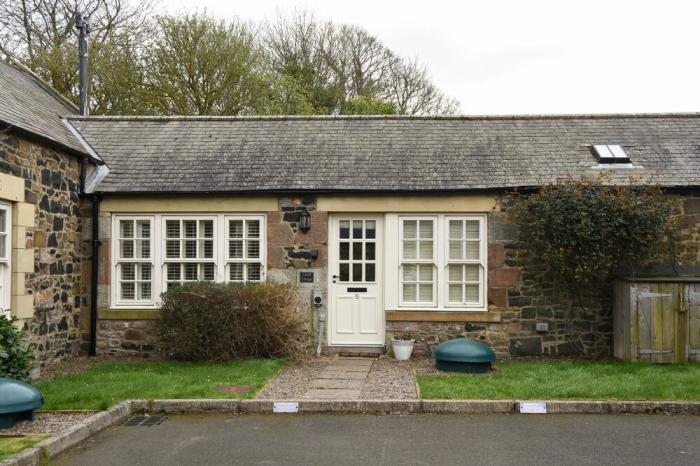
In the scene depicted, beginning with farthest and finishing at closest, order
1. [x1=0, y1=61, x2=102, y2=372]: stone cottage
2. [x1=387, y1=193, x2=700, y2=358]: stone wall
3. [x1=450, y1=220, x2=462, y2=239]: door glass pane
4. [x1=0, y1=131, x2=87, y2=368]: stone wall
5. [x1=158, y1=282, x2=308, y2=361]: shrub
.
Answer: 1. [x1=450, y1=220, x2=462, y2=239]: door glass pane
2. [x1=387, y1=193, x2=700, y2=358]: stone wall
3. [x1=158, y1=282, x2=308, y2=361]: shrub
4. [x1=0, y1=131, x2=87, y2=368]: stone wall
5. [x1=0, y1=61, x2=102, y2=372]: stone cottage

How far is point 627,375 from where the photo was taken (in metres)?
8.94

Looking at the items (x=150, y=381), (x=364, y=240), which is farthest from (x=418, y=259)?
(x=150, y=381)

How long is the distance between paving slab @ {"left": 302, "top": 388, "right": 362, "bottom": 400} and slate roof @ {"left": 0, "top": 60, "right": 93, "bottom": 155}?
538 centimetres

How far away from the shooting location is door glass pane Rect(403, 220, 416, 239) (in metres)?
11.3

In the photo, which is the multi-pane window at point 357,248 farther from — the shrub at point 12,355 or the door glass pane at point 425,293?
the shrub at point 12,355

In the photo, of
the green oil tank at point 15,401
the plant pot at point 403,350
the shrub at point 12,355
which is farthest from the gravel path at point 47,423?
the plant pot at point 403,350

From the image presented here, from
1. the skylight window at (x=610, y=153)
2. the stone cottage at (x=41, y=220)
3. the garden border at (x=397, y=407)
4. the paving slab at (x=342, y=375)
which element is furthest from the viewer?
the skylight window at (x=610, y=153)

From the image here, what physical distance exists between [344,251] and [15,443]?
6.48 meters

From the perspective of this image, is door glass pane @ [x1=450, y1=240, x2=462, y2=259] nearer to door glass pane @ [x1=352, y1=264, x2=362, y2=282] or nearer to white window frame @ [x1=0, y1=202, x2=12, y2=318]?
door glass pane @ [x1=352, y1=264, x2=362, y2=282]

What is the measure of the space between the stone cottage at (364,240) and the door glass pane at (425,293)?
0.02 meters

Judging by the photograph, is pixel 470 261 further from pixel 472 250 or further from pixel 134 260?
pixel 134 260

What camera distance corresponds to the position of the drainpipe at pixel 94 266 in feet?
36.9

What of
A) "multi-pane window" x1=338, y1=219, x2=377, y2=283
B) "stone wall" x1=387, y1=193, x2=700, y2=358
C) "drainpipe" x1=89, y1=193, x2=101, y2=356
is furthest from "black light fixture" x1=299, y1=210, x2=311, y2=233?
"drainpipe" x1=89, y1=193, x2=101, y2=356

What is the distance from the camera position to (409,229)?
11336 mm
